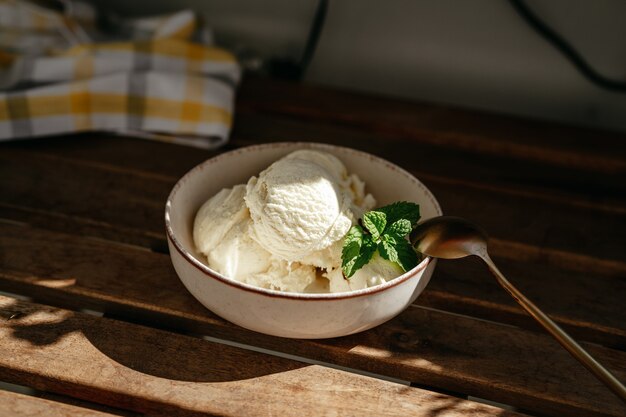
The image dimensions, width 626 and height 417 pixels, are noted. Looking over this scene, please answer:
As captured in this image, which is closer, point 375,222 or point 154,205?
point 375,222

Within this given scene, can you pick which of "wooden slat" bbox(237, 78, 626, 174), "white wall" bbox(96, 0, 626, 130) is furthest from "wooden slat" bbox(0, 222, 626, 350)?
"white wall" bbox(96, 0, 626, 130)

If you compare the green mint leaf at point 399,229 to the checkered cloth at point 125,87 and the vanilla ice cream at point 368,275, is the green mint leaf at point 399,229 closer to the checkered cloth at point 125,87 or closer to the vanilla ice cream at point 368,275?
the vanilla ice cream at point 368,275

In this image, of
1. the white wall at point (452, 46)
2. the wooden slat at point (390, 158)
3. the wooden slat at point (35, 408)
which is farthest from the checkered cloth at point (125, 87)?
the wooden slat at point (35, 408)

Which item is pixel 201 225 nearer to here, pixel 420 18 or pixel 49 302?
pixel 49 302

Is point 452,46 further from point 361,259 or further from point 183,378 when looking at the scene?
point 183,378

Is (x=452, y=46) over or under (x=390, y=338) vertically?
over

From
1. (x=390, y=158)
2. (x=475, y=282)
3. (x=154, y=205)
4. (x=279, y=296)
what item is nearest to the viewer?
(x=279, y=296)

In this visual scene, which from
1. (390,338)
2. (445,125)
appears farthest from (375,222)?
(445,125)
